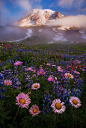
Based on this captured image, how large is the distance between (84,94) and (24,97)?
204cm

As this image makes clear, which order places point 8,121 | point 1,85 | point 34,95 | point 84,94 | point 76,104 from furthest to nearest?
point 84,94
point 34,95
point 8,121
point 1,85
point 76,104

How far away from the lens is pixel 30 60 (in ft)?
18.2

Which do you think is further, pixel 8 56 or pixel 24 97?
pixel 8 56

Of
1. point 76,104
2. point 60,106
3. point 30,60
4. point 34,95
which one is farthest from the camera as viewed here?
point 30,60

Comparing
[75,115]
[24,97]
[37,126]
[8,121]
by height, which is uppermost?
[24,97]

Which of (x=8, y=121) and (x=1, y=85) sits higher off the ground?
(x=1, y=85)

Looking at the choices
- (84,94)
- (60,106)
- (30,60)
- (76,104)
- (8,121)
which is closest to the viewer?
(60,106)

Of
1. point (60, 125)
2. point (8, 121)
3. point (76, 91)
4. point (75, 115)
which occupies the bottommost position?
point (60, 125)

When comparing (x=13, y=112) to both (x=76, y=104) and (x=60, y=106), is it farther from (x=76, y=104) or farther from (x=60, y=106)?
(x=76, y=104)

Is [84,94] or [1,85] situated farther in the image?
[84,94]

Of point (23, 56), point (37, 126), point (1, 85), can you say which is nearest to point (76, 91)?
point (37, 126)

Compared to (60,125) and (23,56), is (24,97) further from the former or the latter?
(23,56)

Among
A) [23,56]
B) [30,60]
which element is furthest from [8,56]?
[30,60]

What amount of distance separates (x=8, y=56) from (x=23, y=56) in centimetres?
97
